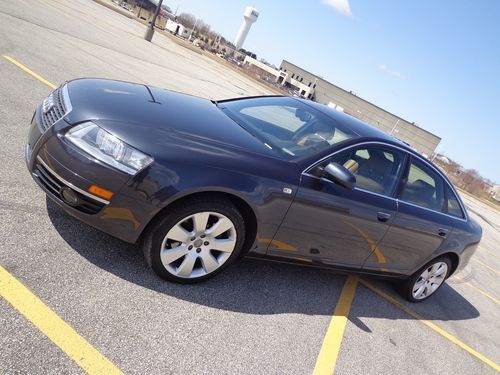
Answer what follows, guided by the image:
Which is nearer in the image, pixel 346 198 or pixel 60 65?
pixel 346 198

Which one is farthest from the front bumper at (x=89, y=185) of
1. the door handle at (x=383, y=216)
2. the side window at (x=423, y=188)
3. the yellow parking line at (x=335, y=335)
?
the side window at (x=423, y=188)

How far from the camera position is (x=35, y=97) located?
5.85 metres

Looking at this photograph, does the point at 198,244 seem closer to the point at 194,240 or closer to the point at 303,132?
the point at 194,240

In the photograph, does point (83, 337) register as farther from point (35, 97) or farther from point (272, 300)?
point (35, 97)

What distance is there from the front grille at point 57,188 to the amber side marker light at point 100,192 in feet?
0.19

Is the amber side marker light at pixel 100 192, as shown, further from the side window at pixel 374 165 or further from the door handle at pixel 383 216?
the door handle at pixel 383 216

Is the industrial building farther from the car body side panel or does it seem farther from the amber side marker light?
the amber side marker light

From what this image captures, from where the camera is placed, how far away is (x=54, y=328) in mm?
2322

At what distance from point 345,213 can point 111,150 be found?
208 centimetres

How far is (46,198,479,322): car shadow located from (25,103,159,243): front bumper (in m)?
0.38

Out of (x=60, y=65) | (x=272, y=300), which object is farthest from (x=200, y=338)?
(x=60, y=65)

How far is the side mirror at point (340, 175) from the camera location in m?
3.28

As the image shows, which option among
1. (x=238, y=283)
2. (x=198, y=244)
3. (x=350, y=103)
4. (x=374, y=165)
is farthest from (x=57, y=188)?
(x=350, y=103)

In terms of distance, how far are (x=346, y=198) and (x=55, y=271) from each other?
7.89ft
